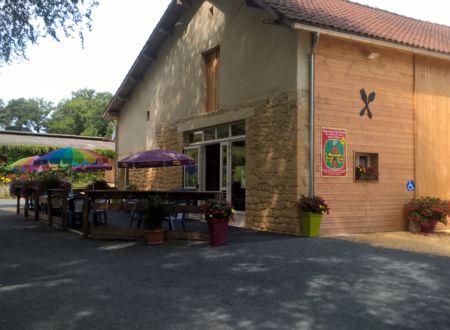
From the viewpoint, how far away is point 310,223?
9688 mm

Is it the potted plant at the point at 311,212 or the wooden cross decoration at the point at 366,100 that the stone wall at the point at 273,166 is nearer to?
the potted plant at the point at 311,212

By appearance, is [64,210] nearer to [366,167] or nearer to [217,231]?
[217,231]

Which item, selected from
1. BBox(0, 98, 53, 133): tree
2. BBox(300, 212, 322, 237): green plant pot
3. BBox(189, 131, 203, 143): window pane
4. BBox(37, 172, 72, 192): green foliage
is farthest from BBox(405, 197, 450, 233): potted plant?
BBox(0, 98, 53, 133): tree

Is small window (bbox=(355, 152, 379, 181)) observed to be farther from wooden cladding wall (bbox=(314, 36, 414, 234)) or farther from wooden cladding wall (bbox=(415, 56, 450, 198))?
wooden cladding wall (bbox=(415, 56, 450, 198))

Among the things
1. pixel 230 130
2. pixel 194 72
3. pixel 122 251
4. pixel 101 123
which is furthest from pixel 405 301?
pixel 101 123

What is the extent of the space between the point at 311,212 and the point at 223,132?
432cm

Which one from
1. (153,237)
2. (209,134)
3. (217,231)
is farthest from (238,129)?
(153,237)

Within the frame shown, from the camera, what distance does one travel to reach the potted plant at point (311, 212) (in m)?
9.66

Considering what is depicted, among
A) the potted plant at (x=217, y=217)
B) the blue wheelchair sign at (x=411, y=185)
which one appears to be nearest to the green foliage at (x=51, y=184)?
the potted plant at (x=217, y=217)

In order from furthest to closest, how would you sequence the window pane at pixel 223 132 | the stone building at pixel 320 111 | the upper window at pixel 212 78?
the upper window at pixel 212 78 → the window pane at pixel 223 132 → the stone building at pixel 320 111

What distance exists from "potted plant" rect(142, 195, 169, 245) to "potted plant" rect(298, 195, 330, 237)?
9.37 feet

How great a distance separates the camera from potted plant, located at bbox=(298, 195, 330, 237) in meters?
9.66

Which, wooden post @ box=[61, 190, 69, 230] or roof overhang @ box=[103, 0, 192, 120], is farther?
roof overhang @ box=[103, 0, 192, 120]

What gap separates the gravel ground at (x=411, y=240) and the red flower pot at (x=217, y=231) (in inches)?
109
